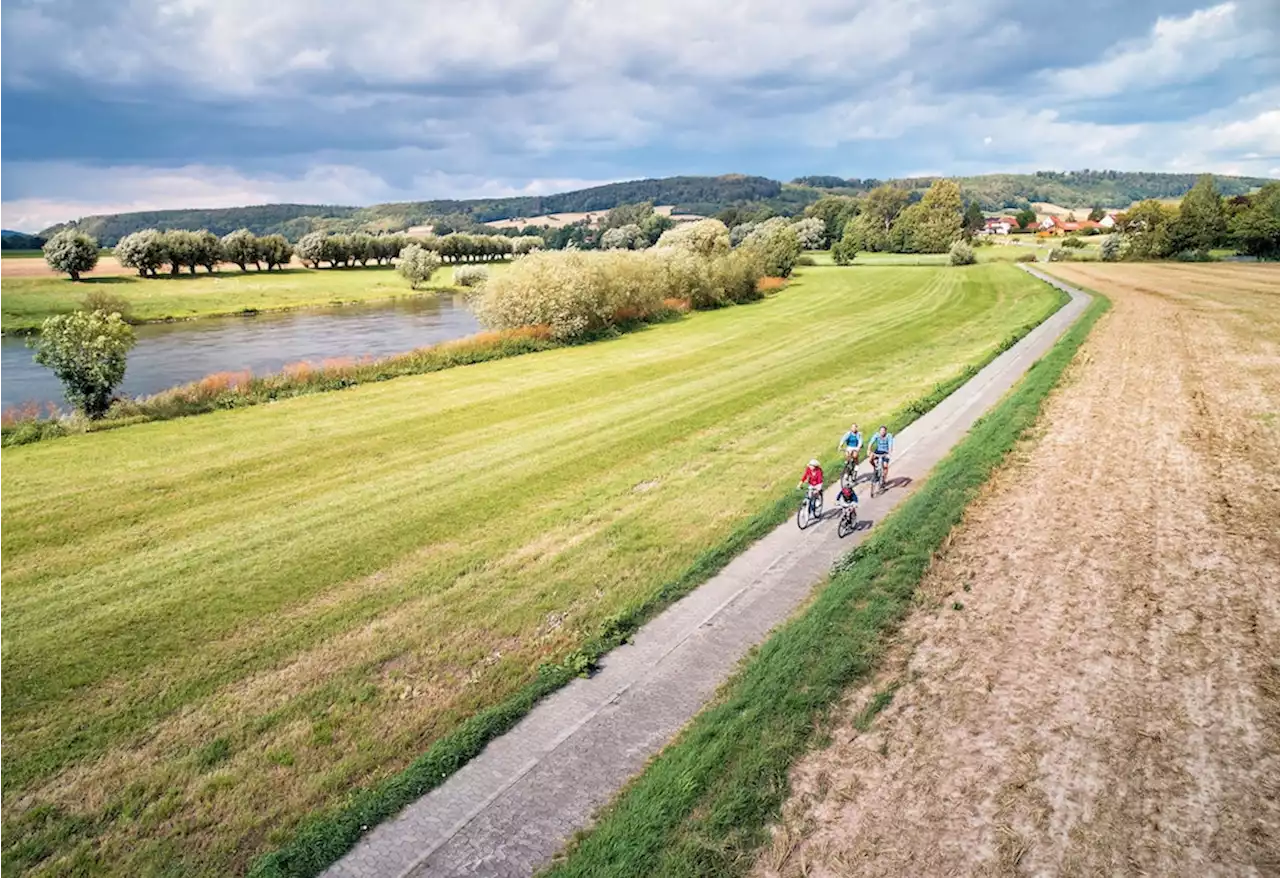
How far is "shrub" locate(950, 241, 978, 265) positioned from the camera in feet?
301

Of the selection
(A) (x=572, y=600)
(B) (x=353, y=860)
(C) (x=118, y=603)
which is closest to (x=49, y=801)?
(B) (x=353, y=860)

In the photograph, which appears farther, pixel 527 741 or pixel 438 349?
pixel 438 349

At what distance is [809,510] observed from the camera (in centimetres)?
1444

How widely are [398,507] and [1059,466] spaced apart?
16.2 m

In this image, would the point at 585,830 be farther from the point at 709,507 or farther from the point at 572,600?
the point at 709,507

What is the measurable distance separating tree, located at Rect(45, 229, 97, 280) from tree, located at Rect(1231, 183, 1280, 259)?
145m

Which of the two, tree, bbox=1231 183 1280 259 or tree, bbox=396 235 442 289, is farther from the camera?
tree, bbox=396 235 442 289

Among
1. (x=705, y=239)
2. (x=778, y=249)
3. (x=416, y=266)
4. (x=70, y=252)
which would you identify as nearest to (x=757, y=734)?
(x=705, y=239)

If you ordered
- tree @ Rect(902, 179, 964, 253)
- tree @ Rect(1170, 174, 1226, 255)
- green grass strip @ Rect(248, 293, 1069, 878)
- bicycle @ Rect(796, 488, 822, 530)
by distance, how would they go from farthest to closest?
tree @ Rect(902, 179, 964, 253), tree @ Rect(1170, 174, 1226, 255), bicycle @ Rect(796, 488, 822, 530), green grass strip @ Rect(248, 293, 1069, 878)

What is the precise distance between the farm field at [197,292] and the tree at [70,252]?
165 cm

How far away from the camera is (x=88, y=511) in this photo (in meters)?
15.5

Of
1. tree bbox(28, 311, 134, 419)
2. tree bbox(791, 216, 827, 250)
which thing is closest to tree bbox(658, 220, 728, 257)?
tree bbox(28, 311, 134, 419)

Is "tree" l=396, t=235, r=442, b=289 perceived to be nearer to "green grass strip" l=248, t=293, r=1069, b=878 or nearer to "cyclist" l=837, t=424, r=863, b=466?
"cyclist" l=837, t=424, r=863, b=466

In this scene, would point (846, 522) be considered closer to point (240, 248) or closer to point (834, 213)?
point (240, 248)
